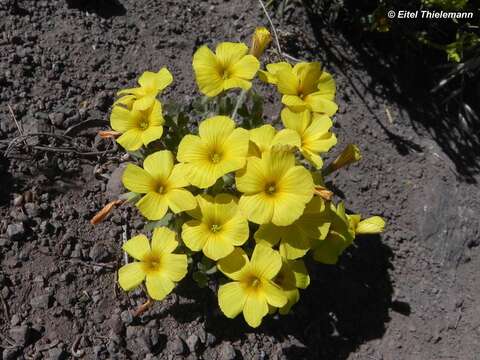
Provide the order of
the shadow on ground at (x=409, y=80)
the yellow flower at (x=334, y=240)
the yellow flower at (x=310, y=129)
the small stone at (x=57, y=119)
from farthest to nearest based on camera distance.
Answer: the shadow on ground at (x=409, y=80)
the small stone at (x=57, y=119)
the yellow flower at (x=334, y=240)
the yellow flower at (x=310, y=129)

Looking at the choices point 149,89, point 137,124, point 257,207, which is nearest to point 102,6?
point 149,89

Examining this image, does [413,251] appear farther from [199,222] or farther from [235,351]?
[199,222]

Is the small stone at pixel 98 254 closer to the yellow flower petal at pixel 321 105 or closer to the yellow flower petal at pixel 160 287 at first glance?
the yellow flower petal at pixel 160 287

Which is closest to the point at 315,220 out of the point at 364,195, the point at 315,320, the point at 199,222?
the point at 199,222

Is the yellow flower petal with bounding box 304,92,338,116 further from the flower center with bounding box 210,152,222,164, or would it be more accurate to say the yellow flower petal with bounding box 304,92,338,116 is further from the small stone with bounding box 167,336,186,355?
the small stone with bounding box 167,336,186,355

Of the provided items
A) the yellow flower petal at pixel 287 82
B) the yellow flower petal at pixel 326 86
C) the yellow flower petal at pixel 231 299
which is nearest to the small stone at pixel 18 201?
the yellow flower petal at pixel 231 299

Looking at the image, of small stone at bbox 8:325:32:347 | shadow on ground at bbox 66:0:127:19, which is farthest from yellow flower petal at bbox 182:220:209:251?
shadow on ground at bbox 66:0:127:19
